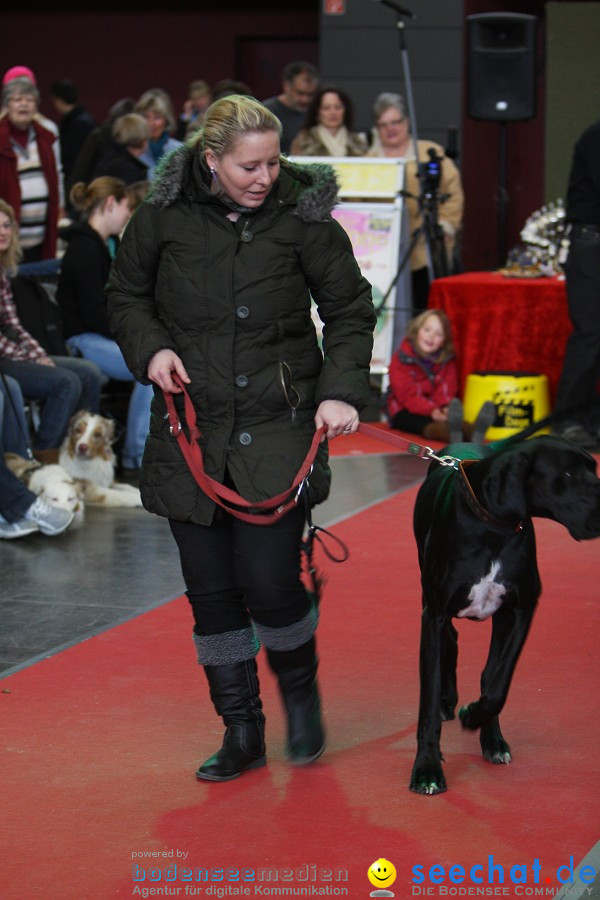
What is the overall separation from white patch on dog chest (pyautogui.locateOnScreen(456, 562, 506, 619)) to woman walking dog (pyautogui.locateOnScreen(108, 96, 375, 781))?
0.38 metres

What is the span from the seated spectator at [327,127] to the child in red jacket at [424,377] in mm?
1741

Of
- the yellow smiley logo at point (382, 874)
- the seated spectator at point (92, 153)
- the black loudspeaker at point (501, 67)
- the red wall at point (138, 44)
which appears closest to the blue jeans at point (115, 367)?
the seated spectator at point (92, 153)

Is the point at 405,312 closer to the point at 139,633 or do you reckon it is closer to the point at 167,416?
the point at 139,633

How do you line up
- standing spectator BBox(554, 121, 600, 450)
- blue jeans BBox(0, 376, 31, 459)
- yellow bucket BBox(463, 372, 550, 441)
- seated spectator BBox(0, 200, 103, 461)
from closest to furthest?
1. blue jeans BBox(0, 376, 31, 459)
2. seated spectator BBox(0, 200, 103, 461)
3. standing spectator BBox(554, 121, 600, 450)
4. yellow bucket BBox(463, 372, 550, 441)

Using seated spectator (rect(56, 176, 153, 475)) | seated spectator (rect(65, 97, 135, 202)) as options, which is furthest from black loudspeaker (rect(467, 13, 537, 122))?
seated spectator (rect(56, 176, 153, 475))

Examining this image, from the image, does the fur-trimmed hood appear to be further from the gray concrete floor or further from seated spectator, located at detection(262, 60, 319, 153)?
seated spectator, located at detection(262, 60, 319, 153)

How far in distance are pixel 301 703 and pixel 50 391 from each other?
323 cm

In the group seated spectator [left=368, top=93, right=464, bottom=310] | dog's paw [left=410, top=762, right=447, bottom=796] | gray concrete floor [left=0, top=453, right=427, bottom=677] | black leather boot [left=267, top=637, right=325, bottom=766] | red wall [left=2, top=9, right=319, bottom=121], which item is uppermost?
red wall [left=2, top=9, right=319, bottom=121]

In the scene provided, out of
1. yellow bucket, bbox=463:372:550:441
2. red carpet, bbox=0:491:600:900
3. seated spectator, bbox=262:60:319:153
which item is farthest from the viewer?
seated spectator, bbox=262:60:319:153

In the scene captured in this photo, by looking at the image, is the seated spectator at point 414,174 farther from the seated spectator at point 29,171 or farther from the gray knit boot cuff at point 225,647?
the gray knit boot cuff at point 225,647

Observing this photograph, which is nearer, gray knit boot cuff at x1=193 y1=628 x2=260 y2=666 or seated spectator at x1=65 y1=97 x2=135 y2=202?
gray knit boot cuff at x1=193 y1=628 x2=260 y2=666

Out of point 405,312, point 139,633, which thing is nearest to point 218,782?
point 139,633

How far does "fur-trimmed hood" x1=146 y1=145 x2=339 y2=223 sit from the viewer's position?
2.87m

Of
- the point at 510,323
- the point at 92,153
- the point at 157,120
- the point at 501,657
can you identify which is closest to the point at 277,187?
the point at 501,657
